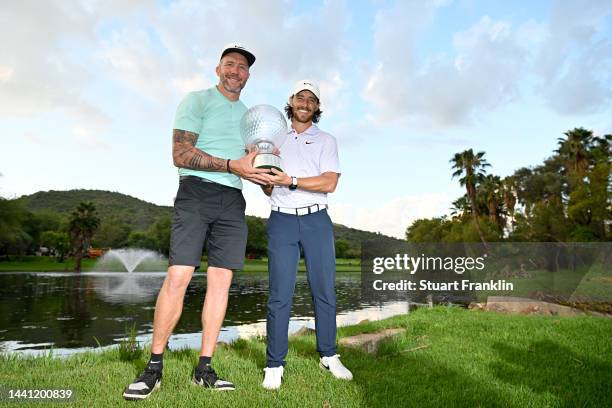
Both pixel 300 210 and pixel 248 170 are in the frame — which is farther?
pixel 300 210

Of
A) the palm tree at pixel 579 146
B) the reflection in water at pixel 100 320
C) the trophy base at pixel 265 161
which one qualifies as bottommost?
the reflection in water at pixel 100 320

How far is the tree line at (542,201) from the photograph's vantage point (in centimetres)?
3438

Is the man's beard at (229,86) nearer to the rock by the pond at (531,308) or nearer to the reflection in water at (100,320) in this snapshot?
the reflection in water at (100,320)

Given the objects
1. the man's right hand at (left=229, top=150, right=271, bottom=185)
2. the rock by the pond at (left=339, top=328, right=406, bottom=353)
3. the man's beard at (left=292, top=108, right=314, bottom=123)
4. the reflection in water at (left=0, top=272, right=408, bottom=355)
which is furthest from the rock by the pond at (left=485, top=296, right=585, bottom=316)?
the man's right hand at (left=229, top=150, right=271, bottom=185)

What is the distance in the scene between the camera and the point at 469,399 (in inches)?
148

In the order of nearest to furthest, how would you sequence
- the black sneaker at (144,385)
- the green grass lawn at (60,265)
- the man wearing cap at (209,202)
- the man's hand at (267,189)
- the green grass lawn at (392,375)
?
the black sneaker at (144,385)
the green grass lawn at (392,375)
the man wearing cap at (209,202)
the man's hand at (267,189)
the green grass lawn at (60,265)

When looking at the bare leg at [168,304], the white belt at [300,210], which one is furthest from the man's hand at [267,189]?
the bare leg at [168,304]

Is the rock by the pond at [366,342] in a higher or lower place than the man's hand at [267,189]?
lower

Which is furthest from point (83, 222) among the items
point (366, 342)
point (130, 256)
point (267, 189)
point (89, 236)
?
point (267, 189)

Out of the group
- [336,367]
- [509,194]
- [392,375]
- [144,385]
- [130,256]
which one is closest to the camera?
[144,385]

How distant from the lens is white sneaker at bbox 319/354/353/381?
4.27m

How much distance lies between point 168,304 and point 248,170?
4.25 feet

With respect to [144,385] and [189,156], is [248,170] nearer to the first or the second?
[189,156]

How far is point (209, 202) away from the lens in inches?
158
